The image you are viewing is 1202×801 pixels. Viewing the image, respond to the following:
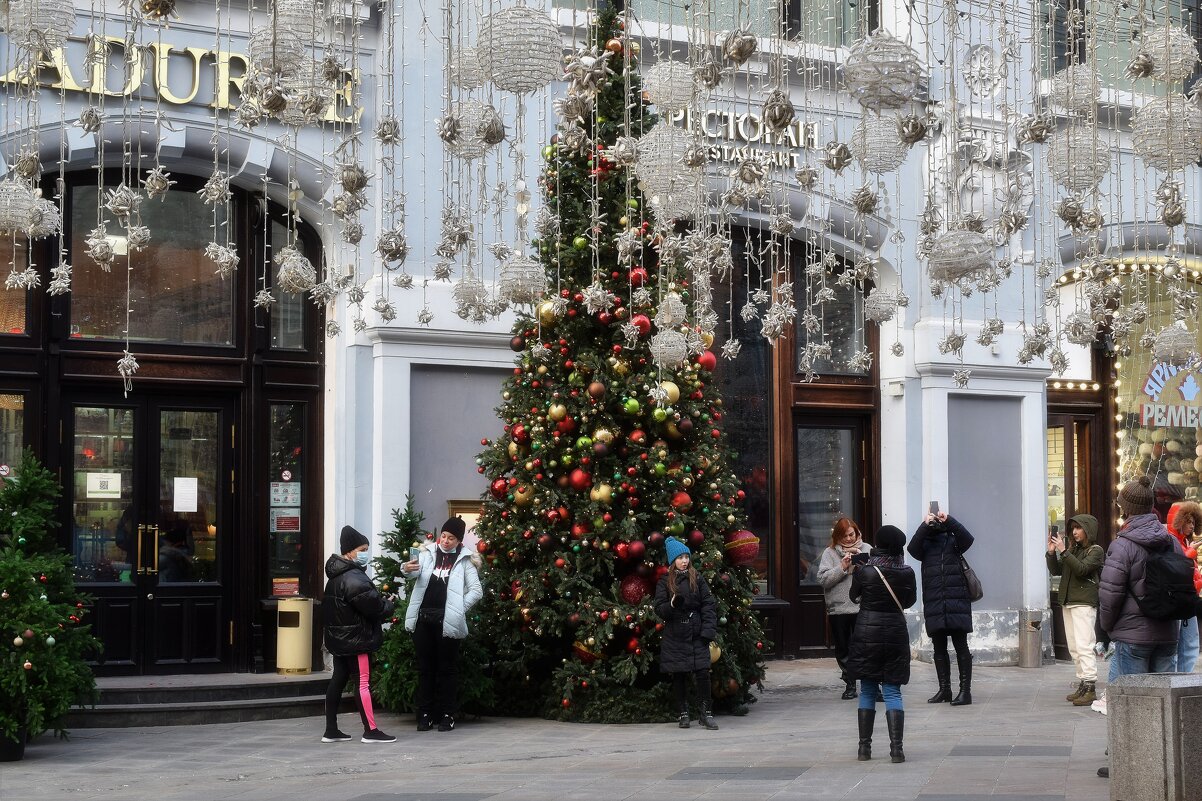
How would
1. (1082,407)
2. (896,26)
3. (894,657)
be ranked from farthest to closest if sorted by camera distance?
(1082,407) → (896,26) → (894,657)

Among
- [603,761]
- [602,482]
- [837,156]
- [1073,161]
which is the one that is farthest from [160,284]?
[1073,161]

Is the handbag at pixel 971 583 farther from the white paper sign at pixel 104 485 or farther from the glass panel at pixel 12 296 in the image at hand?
the glass panel at pixel 12 296

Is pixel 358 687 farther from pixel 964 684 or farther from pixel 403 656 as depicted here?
pixel 964 684

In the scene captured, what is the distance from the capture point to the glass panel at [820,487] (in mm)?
16141

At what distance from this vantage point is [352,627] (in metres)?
11.3

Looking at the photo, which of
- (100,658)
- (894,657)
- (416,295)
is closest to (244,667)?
(100,658)

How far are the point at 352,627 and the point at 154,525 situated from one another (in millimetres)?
3019

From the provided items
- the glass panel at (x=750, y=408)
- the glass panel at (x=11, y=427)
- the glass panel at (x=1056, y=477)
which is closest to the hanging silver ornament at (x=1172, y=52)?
the glass panel at (x=750, y=408)

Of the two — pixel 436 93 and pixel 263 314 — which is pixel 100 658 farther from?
A: pixel 436 93

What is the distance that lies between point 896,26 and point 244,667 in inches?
365

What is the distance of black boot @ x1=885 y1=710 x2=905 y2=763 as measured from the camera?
31.1 ft

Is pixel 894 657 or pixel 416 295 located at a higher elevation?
pixel 416 295

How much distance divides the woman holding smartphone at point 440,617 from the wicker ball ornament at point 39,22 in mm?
4936

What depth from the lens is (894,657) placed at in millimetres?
9523
